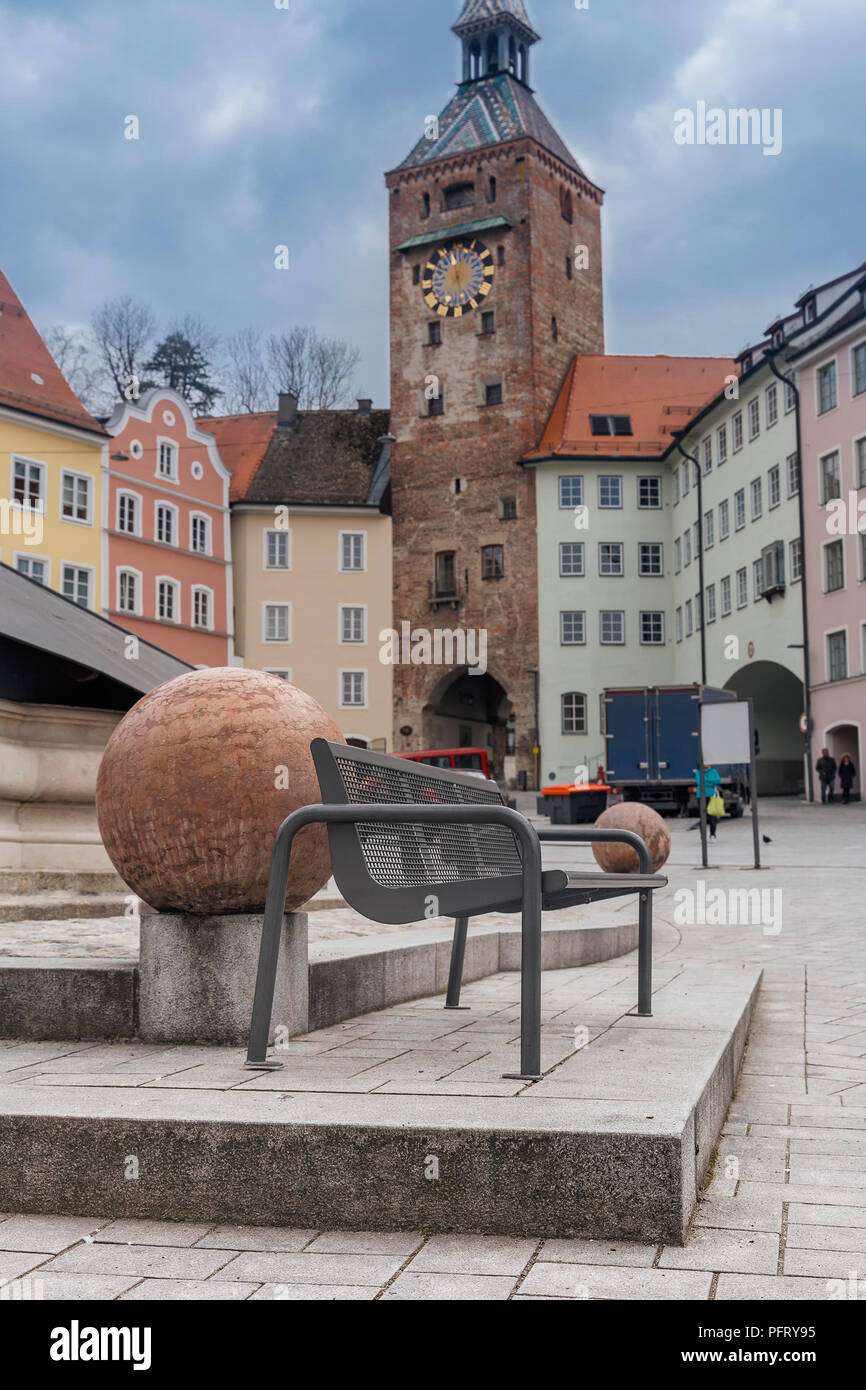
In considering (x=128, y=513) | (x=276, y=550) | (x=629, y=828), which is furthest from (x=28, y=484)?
(x=629, y=828)

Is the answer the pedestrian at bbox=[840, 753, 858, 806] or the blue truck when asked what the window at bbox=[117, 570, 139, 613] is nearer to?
the blue truck

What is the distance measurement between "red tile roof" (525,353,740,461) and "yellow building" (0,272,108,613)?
18.5m

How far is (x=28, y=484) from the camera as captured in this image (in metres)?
42.6

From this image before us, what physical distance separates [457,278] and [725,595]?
1964cm

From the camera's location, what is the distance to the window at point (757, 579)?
1759 inches

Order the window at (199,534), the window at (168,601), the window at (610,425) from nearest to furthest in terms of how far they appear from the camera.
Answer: the window at (168,601) < the window at (199,534) < the window at (610,425)

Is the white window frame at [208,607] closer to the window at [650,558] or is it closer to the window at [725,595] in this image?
the window at [650,558]

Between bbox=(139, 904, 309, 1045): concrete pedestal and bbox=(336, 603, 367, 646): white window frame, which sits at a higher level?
bbox=(336, 603, 367, 646): white window frame

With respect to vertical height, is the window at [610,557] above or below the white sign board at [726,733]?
above

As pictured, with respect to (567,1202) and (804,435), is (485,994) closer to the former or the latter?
(567,1202)

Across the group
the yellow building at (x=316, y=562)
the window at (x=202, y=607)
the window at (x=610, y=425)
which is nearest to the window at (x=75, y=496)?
the window at (x=202, y=607)

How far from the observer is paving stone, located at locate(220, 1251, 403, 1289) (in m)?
2.99

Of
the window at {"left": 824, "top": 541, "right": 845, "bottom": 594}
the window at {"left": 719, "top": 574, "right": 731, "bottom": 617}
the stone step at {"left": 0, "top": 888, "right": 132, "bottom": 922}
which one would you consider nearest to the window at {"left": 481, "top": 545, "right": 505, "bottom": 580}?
the window at {"left": 719, "top": 574, "right": 731, "bottom": 617}

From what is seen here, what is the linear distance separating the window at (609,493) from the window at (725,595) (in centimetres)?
826
